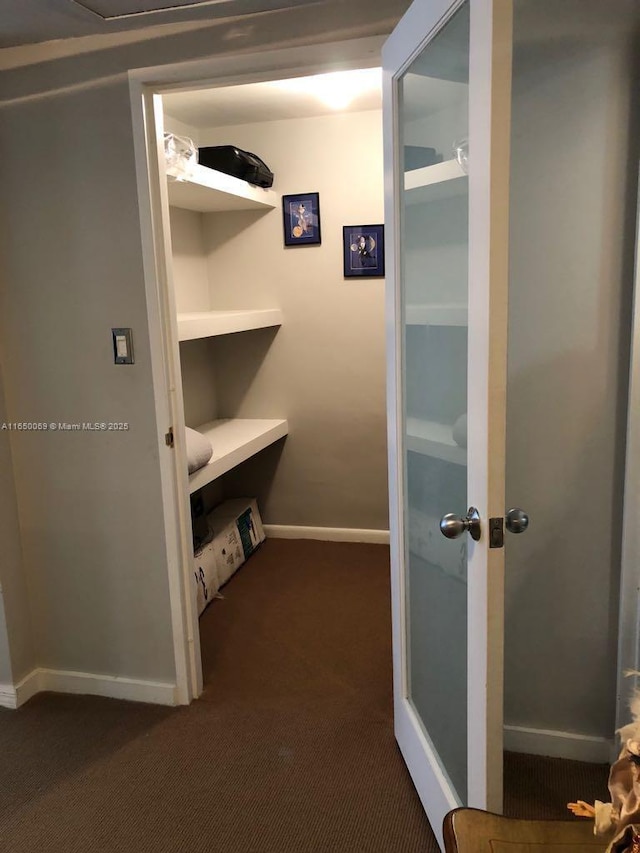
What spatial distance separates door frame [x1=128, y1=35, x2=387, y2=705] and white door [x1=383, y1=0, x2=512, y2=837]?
10.9 inches

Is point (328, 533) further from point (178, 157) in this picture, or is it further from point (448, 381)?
point (448, 381)

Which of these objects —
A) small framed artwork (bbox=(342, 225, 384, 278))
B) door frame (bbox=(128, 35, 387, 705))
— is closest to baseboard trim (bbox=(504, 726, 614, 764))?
door frame (bbox=(128, 35, 387, 705))

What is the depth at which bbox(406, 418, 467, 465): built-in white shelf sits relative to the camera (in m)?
1.48

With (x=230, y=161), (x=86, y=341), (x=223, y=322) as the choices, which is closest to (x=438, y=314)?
(x=86, y=341)

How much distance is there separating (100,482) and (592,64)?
1.94 metres

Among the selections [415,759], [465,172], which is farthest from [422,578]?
[465,172]

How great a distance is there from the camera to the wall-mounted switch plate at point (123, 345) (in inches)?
84.0

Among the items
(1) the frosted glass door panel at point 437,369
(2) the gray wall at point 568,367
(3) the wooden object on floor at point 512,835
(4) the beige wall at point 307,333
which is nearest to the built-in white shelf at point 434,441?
(1) the frosted glass door panel at point 437,369

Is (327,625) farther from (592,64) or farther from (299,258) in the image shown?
(592,64)

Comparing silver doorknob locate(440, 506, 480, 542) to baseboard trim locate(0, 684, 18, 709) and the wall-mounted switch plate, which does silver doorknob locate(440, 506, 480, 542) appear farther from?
baseboard trim locate(0, 684, 18, 709)

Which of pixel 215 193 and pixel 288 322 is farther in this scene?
pixel 288 322

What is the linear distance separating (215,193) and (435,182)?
1690mm

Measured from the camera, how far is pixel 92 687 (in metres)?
2.45

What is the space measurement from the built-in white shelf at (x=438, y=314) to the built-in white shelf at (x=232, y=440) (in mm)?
1321
